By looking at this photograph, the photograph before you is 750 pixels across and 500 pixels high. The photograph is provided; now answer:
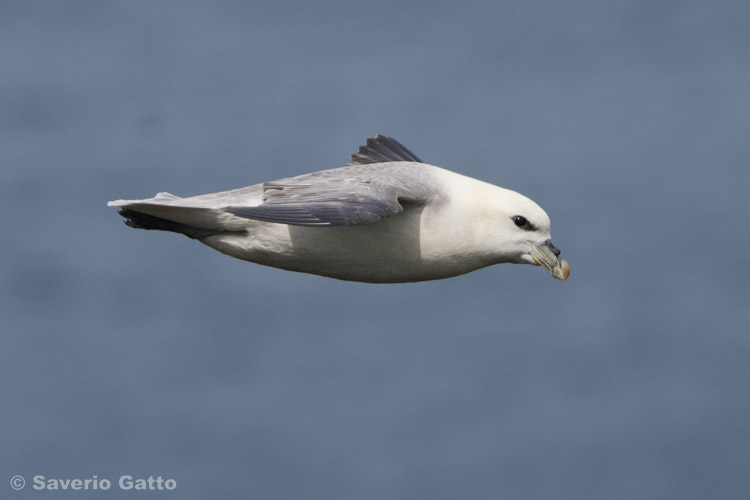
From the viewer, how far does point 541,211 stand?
13.8 m

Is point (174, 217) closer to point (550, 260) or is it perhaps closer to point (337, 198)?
point (337, 198)

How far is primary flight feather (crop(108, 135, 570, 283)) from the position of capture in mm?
13344

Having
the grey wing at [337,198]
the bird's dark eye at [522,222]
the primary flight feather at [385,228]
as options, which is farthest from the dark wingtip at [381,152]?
the bird's dark eye at [522,222]

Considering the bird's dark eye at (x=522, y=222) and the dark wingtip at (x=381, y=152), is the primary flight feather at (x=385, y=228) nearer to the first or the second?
the bird's dark eye at (x=522, y=222)

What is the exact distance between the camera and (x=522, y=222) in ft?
45.0

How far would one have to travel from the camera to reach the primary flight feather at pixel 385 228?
525 inches

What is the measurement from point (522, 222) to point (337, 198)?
6.10 ft

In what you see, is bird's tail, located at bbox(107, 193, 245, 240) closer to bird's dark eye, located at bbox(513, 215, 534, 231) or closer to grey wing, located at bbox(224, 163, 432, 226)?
grey wing, located at bbox(224, 163, 432, 226)

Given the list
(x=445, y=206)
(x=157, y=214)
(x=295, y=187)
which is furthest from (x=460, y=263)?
(x=157, y=214)

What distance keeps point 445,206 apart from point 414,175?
425 mm

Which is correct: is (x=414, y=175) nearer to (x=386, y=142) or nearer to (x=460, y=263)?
(x=460, y=263)

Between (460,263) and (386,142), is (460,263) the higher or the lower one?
the lower one

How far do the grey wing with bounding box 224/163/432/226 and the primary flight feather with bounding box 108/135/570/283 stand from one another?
0.02 m

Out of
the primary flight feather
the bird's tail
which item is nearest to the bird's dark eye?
the primary flight feather
